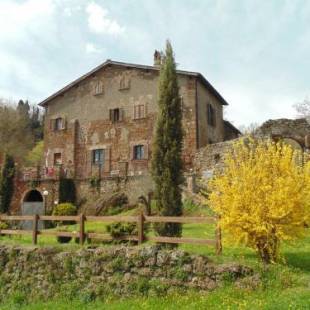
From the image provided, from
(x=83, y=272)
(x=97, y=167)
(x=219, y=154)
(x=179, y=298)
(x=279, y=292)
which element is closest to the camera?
(x=279, y=292)

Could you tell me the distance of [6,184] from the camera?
30094 mm

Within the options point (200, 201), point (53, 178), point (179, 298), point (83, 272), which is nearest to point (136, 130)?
point (53, 178)

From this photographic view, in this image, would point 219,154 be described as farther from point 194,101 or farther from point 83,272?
point 83,272

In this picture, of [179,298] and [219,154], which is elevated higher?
[219,154]

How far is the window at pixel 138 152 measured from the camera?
96.4 feet

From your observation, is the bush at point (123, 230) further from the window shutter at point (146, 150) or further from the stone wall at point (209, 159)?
the window shutter at point (146, 150)

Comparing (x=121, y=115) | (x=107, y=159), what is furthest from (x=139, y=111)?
(x=107, y=159)

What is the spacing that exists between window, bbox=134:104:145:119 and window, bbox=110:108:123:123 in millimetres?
1206

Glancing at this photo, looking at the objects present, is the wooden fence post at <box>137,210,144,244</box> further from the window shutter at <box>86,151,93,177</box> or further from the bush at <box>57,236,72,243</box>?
the window shutter at <box>86,151,93,177</box>

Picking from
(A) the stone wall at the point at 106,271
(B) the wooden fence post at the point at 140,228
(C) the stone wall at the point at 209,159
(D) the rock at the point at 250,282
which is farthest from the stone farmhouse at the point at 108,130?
(D) the rock at the point at 250,282

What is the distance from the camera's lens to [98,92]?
31.9 m

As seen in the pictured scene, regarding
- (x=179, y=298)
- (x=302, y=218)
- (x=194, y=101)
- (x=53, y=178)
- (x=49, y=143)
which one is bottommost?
(x=179, y=298)

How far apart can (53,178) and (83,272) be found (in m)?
18.9

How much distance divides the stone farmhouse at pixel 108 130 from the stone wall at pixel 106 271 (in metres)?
13.8
